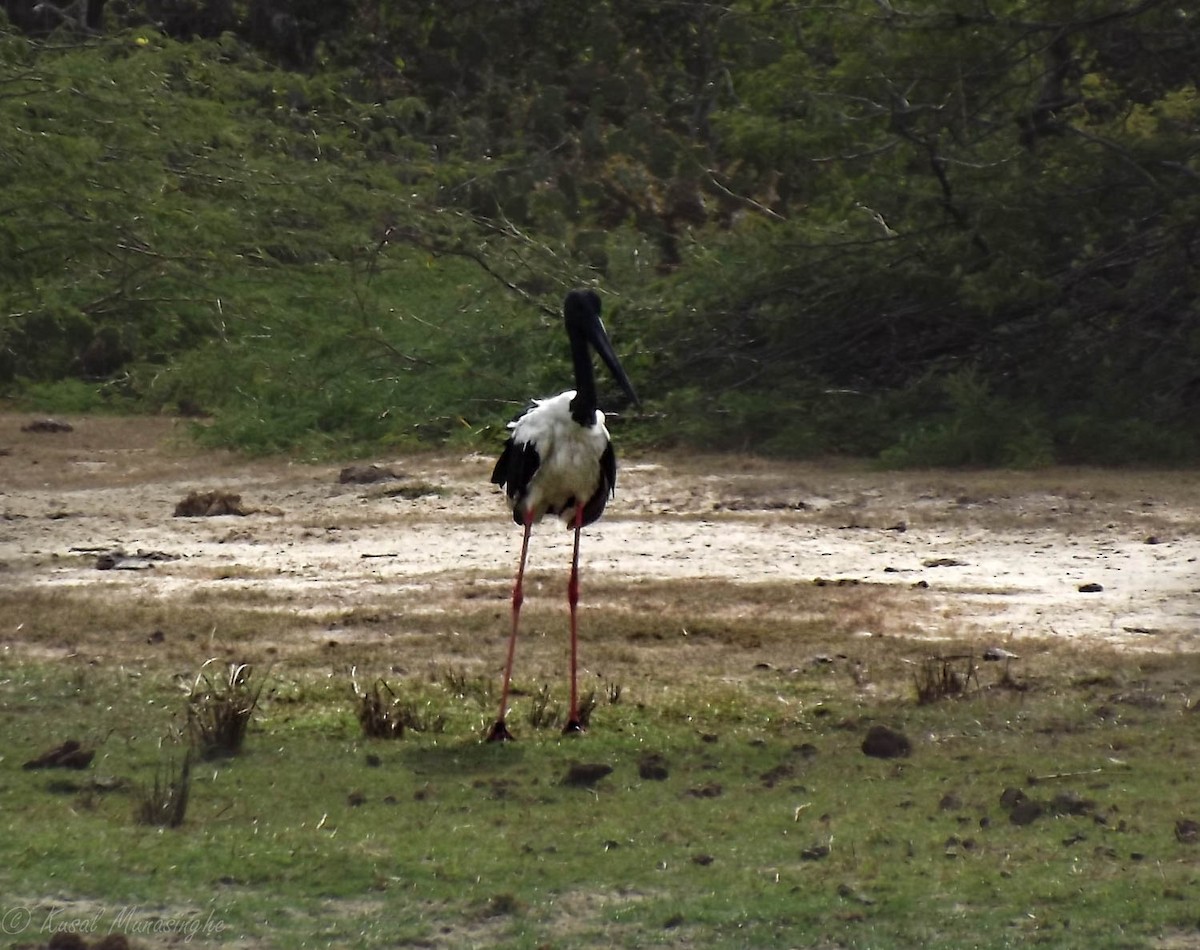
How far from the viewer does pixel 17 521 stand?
39.0 ft

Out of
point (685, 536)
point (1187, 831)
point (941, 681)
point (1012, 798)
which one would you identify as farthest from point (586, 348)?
point (685, 536)

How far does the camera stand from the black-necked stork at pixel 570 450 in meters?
7.37

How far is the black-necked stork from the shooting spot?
7371mm

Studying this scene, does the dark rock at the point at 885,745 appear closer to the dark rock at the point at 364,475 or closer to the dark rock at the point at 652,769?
the dark rock at the point at 652,769

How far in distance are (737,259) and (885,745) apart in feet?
29.8

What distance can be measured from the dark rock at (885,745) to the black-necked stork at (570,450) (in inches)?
49.2

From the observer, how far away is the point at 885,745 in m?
6.41

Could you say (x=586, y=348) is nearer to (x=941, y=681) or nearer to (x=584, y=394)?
(x=584, y=394)

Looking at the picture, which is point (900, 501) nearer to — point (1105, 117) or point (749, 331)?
point (749, 331)

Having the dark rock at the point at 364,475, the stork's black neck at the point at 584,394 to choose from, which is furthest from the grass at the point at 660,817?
the dark rock at the point at 364,475

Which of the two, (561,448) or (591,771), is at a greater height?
(561,448)

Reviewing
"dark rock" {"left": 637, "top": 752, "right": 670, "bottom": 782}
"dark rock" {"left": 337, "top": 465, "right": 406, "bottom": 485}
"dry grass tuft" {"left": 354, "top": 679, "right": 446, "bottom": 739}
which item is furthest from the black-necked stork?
"dark rock" {"left": 337, "top": 465, "right": 406, "bottom": 485}

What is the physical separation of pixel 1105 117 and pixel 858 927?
11237 mm

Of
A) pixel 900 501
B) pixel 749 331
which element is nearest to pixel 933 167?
pixel 749 331
